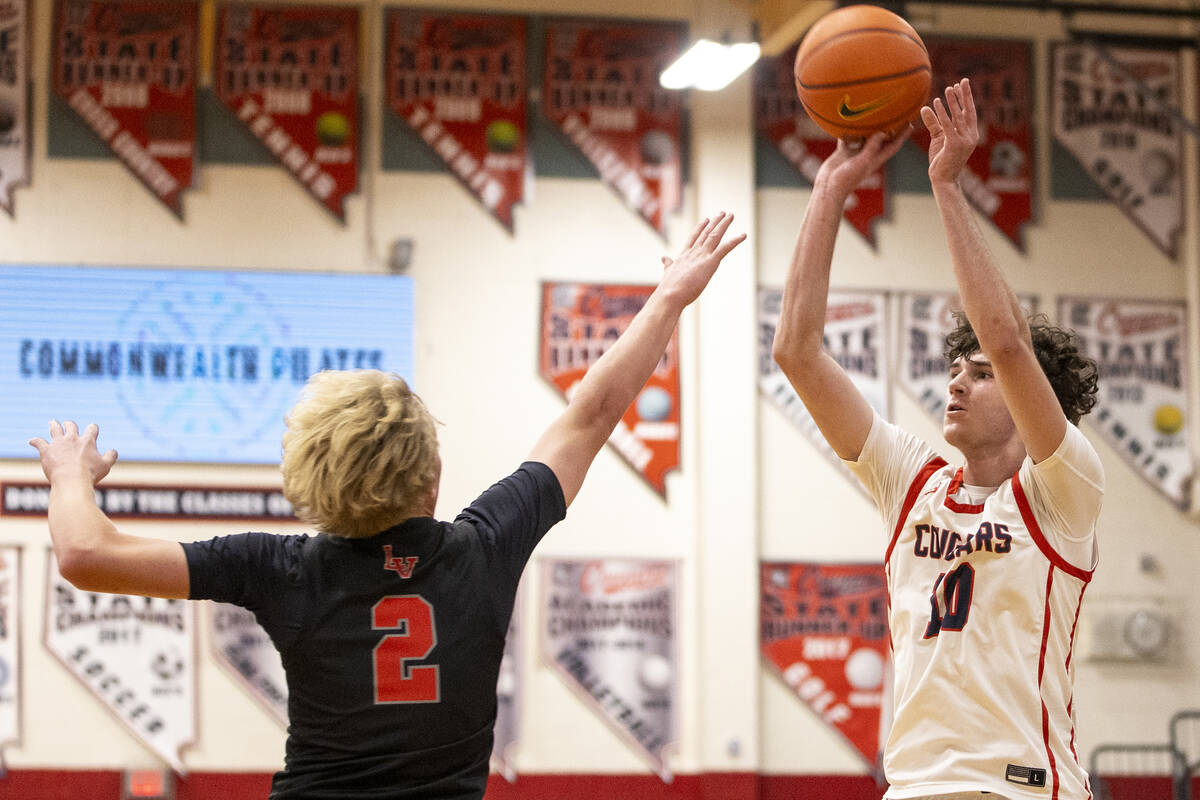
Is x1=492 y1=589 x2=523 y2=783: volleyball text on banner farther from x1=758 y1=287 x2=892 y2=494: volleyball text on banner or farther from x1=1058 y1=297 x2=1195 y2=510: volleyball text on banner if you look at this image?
x1=1058 y1=297 x2=1195 y2=510: volleyball text on banner

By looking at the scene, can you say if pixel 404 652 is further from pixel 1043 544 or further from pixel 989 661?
pixel 1043 544

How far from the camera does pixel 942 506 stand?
275 centimetres

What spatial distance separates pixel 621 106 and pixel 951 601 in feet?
17.6

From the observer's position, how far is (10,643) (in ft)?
22.1

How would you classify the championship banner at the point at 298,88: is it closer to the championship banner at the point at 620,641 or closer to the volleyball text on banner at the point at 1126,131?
the championship banner at the point at 620,641

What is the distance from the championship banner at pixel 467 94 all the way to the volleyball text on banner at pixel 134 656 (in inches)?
119

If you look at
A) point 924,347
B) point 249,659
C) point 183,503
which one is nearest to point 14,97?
point 183,503

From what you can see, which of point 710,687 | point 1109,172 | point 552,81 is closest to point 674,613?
point 710,687

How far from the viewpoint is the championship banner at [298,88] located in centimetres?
716

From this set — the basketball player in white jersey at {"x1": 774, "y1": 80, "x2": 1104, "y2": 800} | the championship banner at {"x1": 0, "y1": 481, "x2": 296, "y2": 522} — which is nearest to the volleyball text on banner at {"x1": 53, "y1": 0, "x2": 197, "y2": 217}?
the championship banner at {"x1": 0, "y1": 481, "x2": 296, "y2": 522}

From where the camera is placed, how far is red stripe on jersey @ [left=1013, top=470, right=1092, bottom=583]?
2588mm

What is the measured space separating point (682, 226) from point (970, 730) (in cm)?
519

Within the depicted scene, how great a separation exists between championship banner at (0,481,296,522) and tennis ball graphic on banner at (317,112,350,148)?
6.83ft

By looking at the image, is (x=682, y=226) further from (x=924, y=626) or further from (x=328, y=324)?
(x=924, y=626)
